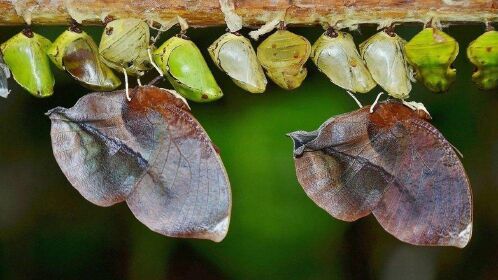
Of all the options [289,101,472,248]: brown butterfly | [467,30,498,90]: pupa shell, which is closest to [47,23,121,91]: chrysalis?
[289,101,472,248]: brown butterfly

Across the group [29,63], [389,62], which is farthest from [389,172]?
[29,63]

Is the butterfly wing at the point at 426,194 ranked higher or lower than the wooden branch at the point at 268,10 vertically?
lower

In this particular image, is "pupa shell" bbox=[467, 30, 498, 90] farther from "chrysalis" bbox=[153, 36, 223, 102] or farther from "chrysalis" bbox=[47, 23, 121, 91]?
"chrysalis" bbox=[47, 23, 121, 91]

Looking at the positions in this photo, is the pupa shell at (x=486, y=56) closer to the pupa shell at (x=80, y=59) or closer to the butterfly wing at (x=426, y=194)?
the butterfly wing at (x=426, y=194)

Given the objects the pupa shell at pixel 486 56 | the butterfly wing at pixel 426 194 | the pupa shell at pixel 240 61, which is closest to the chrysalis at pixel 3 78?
the pupa shell at pixel 240 61

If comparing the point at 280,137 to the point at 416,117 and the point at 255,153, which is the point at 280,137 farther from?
the point at 416,117

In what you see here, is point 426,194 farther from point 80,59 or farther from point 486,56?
point 80,59

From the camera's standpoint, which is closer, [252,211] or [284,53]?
[284,53]
